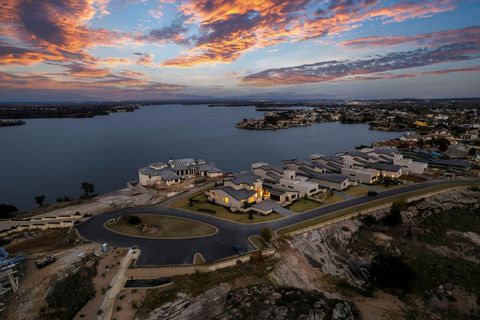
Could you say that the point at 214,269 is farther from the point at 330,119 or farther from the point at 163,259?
the point at 330,119

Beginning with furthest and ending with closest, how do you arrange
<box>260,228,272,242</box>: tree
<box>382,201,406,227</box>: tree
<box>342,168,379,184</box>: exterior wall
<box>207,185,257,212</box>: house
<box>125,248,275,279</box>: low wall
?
<box>342,168,379,184</box>: exterior wall, <box>207,185,257,212</box>: house, <box>382,201,406,227</box>: tree, <box>260,228,272,242</box>: tree, <box>125,248,275,279</box>: low wall

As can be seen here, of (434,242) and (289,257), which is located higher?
(289,257)

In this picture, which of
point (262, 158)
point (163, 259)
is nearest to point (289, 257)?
point (163, 259)

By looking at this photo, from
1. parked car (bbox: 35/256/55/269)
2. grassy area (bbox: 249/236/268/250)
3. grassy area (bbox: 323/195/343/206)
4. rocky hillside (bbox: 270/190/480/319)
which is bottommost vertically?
rocky hillside (bbox: 270/190/480/319)

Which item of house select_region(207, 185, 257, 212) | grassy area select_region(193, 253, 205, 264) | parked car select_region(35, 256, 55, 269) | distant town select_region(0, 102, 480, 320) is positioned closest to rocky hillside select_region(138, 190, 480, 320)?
distant town select_region(0, 102, 480, 320)

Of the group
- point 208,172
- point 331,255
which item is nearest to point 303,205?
point 331,255

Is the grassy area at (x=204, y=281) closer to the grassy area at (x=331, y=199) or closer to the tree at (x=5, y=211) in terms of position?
the grassy area at (x=331, y=199)

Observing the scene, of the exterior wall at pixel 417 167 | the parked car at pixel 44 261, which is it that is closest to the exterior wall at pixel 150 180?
the parked car at pixel 44 261

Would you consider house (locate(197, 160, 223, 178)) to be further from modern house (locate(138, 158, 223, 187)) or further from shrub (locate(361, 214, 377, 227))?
shrub (locate(361, 214, 377, 227))
